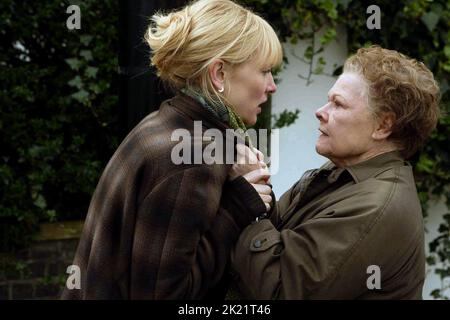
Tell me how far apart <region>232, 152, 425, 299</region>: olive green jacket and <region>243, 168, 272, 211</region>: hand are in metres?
0.07

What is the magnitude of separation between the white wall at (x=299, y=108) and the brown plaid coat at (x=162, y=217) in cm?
254

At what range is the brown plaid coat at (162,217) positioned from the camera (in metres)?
2.05

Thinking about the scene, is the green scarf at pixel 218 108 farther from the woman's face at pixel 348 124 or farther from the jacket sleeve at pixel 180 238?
the woman's face at pixel 348 124

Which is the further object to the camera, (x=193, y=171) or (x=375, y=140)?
(x=375, y=140)

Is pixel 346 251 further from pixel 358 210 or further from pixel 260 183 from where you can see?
A: pixel 260 183

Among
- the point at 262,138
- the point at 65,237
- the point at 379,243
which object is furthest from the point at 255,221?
the point at 65,237

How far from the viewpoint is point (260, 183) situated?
2248 millimetres

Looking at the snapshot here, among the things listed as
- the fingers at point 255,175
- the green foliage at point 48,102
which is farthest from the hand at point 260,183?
the green foliage at point 48,102

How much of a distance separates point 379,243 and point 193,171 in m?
0.61

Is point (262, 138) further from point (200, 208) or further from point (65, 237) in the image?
point (200, 208)

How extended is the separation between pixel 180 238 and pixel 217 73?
0.56 meters

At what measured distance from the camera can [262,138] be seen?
4.49 meters

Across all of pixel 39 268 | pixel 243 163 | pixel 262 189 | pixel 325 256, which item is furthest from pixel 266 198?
pixel 39 268

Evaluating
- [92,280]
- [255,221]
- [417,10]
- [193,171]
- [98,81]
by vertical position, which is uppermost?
[417,10]
